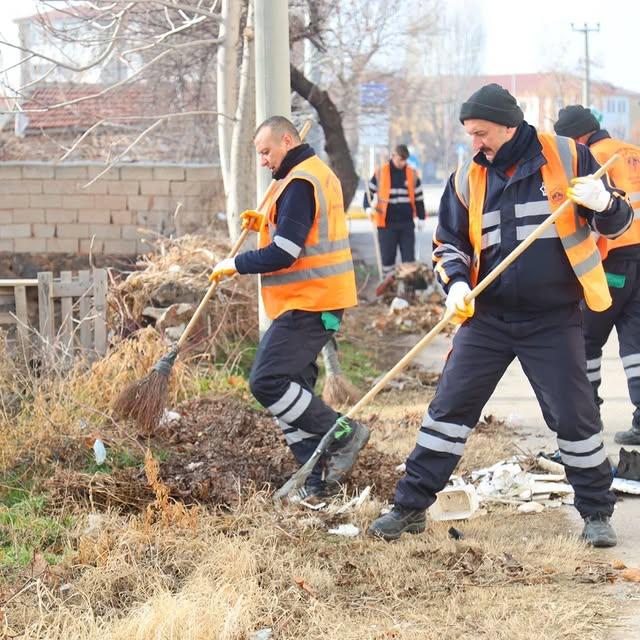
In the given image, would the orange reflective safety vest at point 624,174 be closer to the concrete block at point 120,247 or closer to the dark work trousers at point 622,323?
the dark work trousers at point 622,323

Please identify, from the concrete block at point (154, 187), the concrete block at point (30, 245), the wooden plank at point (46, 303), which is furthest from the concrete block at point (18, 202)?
the wooden plank at point (46, 303)

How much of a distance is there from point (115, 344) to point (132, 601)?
12.7 ft

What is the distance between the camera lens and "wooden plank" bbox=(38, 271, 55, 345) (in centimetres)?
748

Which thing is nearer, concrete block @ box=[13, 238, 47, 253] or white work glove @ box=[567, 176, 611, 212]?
white work glove @ box=[567, 176, 611, 212]

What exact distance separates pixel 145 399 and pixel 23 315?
1.68 metres

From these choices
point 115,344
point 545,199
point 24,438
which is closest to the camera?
point 545,199

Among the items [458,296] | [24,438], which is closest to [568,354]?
[458,296]

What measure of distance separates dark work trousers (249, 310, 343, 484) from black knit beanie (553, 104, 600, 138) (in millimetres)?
1777

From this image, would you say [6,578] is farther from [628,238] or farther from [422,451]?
[628,238]

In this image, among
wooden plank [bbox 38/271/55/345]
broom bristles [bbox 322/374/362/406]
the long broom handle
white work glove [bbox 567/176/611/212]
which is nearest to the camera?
white work glove [bbox 567/176/611/212]

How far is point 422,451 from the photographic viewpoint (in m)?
4.88

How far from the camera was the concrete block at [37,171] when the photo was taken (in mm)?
13672

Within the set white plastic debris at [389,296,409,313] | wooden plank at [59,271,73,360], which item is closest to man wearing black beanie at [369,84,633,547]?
wooden plank at [59,271,73,360]

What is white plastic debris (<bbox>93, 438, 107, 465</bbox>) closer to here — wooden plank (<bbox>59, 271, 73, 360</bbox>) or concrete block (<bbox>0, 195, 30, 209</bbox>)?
wooden plank (<bbox>59, 271, 73, 360</bbox>)
